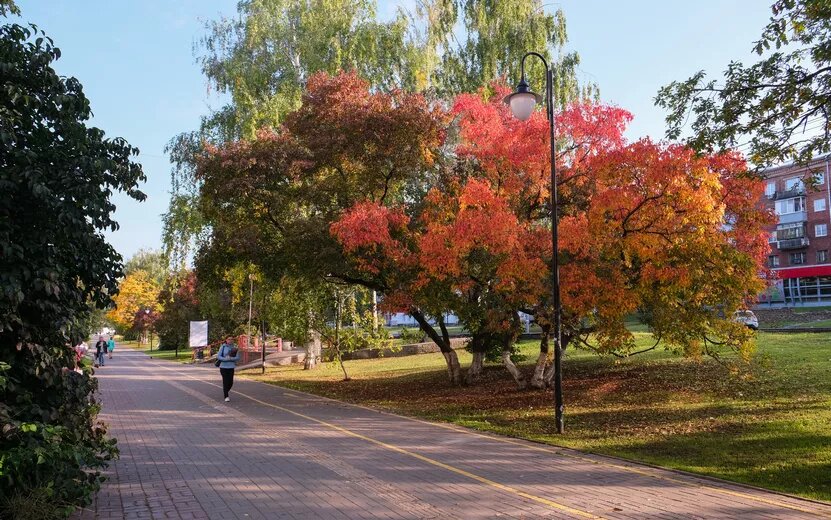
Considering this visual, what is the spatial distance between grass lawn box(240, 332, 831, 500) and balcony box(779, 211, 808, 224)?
3724 cm

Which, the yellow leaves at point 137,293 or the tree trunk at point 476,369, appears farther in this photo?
the yellow leaves at point 137,293

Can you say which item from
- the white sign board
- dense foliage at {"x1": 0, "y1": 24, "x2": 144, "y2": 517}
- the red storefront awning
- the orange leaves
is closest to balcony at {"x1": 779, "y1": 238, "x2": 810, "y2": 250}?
the red storefront awning

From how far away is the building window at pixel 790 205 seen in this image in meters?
56.5

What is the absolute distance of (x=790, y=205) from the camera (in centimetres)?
5725

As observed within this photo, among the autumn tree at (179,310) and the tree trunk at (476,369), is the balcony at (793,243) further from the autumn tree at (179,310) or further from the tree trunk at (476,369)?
the autumn tree at (179,310)

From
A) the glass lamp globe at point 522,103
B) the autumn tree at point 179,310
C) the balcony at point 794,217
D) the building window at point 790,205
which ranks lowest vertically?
the autumn tree at point 179,310

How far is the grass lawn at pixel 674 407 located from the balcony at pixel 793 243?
36768 mm

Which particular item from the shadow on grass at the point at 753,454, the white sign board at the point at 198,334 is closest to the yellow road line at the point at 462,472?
the shadow on grass at the point at 753,454

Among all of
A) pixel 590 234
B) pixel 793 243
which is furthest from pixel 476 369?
pixel 793 243

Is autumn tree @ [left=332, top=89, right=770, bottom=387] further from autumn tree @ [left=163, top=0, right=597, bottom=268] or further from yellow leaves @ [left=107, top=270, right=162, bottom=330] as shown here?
yellow leaves @ [left=107, top=270, right=162, bottom=330]

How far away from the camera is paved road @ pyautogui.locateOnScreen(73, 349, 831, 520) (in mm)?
6480

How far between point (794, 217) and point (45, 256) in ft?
206

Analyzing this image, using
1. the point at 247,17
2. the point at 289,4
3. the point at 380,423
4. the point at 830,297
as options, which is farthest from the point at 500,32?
the point at 830,297

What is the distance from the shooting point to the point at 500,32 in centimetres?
2669
